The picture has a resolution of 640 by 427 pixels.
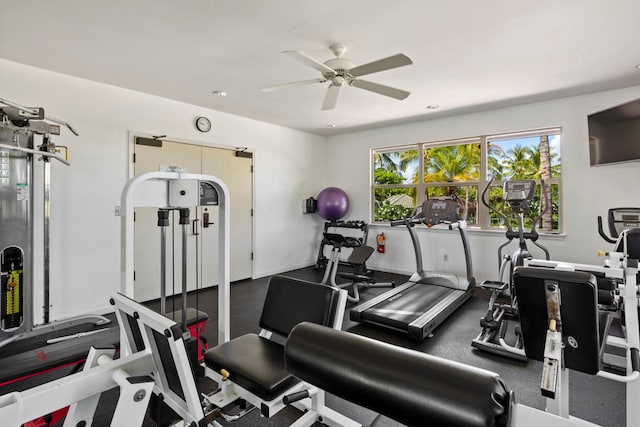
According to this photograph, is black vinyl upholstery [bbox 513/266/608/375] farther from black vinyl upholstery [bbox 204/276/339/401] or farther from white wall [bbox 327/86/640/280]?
white wall [bbox 327/86/640/280]

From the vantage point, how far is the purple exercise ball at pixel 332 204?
5.80 metres

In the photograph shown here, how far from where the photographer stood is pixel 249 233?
203 inches

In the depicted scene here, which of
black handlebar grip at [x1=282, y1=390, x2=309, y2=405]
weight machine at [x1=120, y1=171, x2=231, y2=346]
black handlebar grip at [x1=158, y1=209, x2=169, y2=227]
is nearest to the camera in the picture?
black handlebar grip at [x1=282, y1=390, x2=309, y2=405]

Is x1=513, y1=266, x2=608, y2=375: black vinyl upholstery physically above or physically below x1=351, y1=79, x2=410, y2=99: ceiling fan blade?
below

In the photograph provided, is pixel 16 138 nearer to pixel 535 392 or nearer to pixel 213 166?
pixel 213 166

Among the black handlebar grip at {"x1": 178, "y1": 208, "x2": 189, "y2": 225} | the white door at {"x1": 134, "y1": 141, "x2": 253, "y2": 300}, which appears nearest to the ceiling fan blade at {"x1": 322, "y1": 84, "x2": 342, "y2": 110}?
the black handlebar grip at {"x1": 178, "y1": 208, "x2": 189, "y2": 225}

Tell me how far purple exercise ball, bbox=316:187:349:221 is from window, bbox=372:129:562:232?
566mm

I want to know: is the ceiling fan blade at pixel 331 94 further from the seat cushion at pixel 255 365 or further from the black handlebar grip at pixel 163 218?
the seat cushion at pixel 255 365

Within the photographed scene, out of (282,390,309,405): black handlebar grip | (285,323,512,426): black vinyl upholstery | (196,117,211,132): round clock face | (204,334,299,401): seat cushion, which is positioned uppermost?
(196,117,211,132): round clock face

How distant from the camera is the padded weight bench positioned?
1.51m

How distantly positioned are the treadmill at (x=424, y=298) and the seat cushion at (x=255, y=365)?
5.21ft

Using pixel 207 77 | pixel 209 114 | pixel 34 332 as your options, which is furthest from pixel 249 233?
pixel 34 332

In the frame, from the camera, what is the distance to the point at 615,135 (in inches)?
133

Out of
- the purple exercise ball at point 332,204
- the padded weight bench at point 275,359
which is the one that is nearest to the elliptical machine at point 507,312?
the padded weight bench at point 275,359
